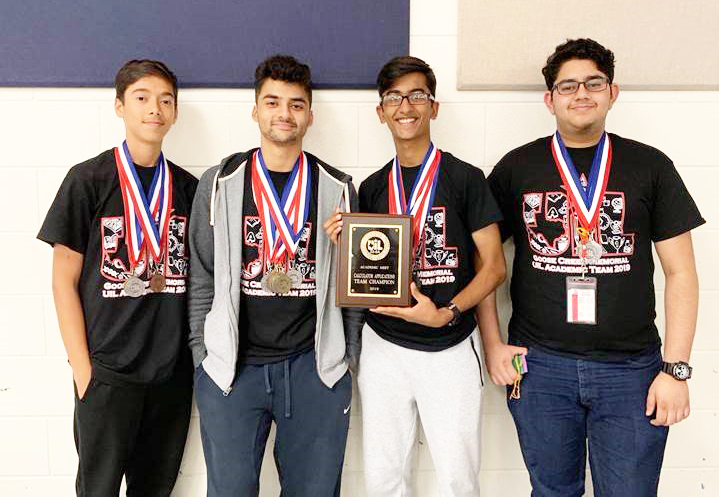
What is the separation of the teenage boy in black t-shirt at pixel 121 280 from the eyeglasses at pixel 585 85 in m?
1.37

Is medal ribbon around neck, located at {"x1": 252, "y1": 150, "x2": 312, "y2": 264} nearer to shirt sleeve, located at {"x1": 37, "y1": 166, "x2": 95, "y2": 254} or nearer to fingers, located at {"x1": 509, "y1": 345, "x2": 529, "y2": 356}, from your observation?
shirt sleeve, located at {"x1": 37, "y1": 166, "x2": 95, "y2": 254}

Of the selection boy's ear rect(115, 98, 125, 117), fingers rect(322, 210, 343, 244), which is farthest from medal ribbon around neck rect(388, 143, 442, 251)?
boy's ear rect(115, 98, 125, 117)

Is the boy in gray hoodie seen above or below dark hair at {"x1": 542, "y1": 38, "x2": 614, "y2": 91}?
below

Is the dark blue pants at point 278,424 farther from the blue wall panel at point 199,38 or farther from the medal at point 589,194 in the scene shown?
the blue wall panel at point 199,38

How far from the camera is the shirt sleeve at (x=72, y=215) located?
1.80m

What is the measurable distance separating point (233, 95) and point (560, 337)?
1528 millimetres

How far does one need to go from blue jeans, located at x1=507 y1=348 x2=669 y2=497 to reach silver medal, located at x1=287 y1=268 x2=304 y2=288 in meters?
0.85

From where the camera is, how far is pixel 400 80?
6.34 feet

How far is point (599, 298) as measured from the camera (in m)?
1.85

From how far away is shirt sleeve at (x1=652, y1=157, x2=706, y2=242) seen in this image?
181 centimetres

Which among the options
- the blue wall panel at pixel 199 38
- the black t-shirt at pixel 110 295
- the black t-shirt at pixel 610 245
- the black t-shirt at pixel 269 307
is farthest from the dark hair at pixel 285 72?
the black t-shirt at pixel 610 245

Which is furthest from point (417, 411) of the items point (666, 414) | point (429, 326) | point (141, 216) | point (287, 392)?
point (141, 216)

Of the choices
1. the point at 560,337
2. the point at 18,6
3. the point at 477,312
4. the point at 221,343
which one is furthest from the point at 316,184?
the point at 18,6

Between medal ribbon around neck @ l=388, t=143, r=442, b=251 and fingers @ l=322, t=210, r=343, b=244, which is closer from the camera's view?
fingers @ l=322, t=210, r=343, b=244
